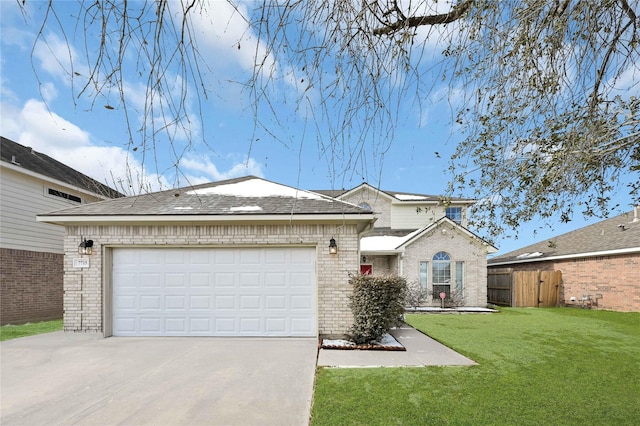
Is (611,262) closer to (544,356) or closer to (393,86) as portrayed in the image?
(544,356)

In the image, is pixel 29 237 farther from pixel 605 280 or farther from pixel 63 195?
pixel 605 280

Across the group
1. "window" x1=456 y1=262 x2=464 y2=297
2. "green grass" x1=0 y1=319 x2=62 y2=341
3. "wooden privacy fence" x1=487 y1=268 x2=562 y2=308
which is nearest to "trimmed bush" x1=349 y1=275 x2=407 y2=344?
"green grass" x1=0 y1=319 x2=62 y2=341

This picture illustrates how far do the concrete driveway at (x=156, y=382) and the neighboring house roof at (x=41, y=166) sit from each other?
7.12 meters

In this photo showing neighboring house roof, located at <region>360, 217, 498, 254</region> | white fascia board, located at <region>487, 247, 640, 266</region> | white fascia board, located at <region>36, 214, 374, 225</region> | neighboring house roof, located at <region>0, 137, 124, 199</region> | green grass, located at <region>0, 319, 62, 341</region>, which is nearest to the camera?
white fascia board, located at <region>36, 214, 374, 225</region>

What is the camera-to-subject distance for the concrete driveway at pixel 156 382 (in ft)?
14.1

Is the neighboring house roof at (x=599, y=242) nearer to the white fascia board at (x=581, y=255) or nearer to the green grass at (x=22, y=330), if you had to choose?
the white fascia board at (x=581, y=255)

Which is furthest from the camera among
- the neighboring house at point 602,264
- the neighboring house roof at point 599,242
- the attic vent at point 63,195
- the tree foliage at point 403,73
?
the neighboring house roof at point 599,242

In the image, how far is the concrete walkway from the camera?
645 cm

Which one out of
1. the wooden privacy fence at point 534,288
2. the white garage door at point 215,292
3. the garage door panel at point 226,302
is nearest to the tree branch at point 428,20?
the white garage door at point 215,292

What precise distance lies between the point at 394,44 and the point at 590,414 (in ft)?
16.4

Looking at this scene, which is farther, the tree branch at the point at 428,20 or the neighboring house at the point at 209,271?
the neighboring house at the point at 209,271

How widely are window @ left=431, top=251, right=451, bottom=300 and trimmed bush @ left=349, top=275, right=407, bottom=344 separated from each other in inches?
363

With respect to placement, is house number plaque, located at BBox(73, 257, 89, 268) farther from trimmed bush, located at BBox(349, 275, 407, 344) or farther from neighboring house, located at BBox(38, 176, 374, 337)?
trimmed bush, located at BBox(349, 275, 407, 344)

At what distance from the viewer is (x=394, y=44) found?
10.1 feet
